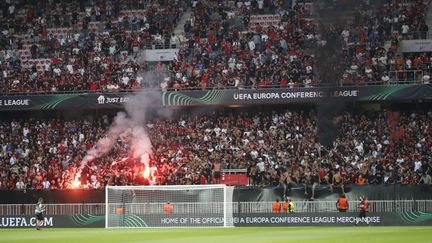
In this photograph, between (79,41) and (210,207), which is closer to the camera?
(210,207)

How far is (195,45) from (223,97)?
5.04m

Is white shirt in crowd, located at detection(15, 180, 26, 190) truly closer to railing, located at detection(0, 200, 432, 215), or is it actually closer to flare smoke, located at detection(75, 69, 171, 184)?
flare smoke, located at detection(75, 69, 171, 184)

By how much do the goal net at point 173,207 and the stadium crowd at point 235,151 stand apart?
3.07 m

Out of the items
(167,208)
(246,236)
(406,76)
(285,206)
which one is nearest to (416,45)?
(406,76)

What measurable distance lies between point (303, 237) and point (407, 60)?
19138mm

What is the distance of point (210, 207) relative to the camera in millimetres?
40344

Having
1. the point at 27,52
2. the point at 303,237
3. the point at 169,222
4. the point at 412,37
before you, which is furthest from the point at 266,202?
the point at 27,52

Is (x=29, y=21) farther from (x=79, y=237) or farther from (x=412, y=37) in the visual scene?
(x=79, y=237)

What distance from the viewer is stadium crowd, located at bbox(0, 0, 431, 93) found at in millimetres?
47281

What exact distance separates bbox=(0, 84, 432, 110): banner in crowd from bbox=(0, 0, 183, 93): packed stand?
86 centimetres

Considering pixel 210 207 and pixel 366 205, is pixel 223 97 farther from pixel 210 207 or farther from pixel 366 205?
pixel 366 205

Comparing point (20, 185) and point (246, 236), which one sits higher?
point (20, 185)

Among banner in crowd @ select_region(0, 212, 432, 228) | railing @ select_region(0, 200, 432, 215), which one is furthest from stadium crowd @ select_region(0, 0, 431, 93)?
banner in crowd @ select_region(0, 212, 432, 228)

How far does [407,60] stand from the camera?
4731cm
